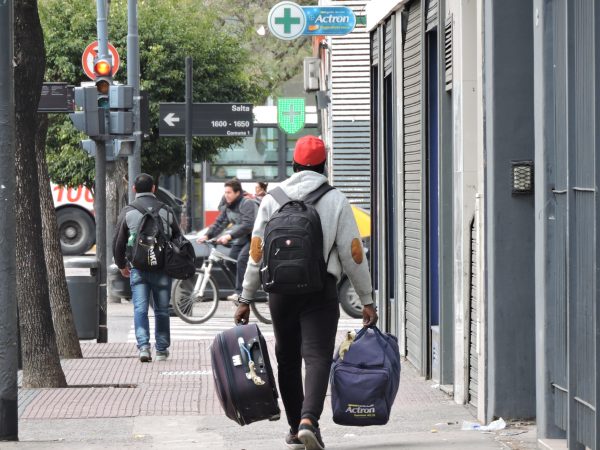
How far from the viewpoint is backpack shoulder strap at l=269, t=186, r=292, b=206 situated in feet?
25.2

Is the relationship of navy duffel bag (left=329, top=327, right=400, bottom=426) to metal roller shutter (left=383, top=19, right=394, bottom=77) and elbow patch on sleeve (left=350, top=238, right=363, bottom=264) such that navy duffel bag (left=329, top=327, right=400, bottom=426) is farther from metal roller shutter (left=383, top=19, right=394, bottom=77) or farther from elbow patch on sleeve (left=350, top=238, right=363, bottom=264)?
metal roller shutter (left=383, top=19, right=394, bottom=77)

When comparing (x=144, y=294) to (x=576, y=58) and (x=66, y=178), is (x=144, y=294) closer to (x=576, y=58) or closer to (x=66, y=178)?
(x=576, y=58)

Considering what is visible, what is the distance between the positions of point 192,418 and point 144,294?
3.89m

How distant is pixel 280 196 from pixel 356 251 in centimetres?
50

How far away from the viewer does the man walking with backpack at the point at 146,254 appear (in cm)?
1323

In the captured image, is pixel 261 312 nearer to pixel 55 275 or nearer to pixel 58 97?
pixel 58 97

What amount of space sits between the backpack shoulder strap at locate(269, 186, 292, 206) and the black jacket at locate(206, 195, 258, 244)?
34.2 feet

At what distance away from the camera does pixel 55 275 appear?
45.2 ft

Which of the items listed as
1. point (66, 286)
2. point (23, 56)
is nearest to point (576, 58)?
point (23, 56)

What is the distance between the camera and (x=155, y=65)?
32281 mm

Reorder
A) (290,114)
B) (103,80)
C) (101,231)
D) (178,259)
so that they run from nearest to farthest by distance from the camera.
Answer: (178,259)
(101,231)
(103,80)
(290,114)

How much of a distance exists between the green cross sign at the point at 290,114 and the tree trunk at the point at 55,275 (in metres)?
17.5

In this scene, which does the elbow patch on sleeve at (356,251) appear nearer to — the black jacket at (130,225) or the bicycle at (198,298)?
the black jacket at (130,225)

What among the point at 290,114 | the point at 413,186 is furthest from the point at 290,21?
the point at 290,114
